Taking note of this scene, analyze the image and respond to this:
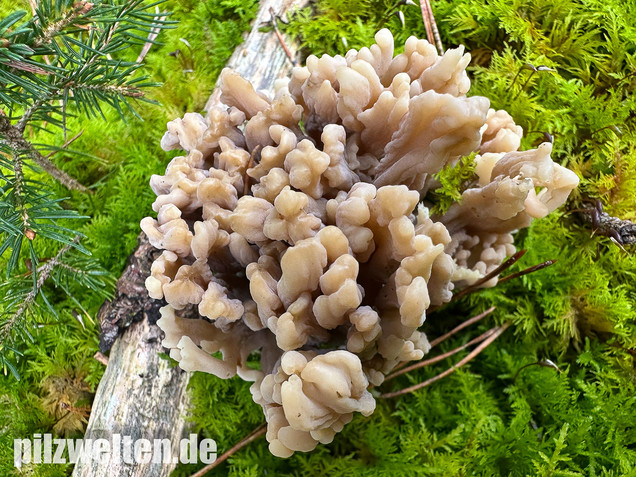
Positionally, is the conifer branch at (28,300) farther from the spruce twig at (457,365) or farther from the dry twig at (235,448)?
the spruce twig at (457,365)

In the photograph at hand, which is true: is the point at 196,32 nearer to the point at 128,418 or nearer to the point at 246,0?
the point at 246,0

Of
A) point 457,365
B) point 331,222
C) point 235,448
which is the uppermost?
point 331,222

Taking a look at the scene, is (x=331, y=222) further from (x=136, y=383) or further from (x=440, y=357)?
(x=136, y=383)

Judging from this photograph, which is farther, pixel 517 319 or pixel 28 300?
pixel 517 319

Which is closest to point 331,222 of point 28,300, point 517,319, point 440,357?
point 440,357

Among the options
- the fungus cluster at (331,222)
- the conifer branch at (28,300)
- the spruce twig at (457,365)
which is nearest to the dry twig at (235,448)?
the fungus cluster at (331,222)

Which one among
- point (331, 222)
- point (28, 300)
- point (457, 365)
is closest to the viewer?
point (331, 222)
